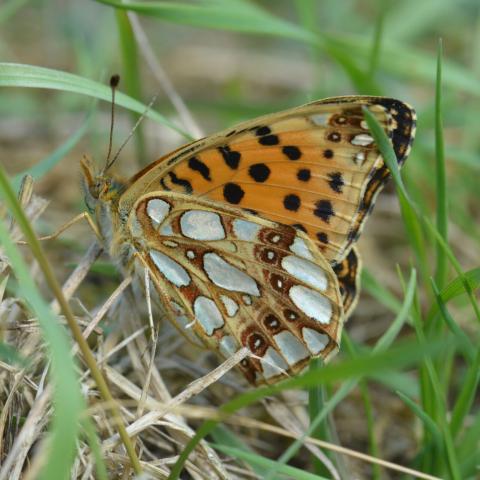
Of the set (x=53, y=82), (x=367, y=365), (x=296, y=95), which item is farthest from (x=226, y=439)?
(x=296, y=95)

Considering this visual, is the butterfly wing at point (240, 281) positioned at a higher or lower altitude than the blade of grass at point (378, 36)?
lower

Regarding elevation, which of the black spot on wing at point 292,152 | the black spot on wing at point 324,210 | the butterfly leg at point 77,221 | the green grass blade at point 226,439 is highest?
the black spot on wing at point 292,152

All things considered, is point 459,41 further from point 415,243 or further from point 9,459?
point 9,459

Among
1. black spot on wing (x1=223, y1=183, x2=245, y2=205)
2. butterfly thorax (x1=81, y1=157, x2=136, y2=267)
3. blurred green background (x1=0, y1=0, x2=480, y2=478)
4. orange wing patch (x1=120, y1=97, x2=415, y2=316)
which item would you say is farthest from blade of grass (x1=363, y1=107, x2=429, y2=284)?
butterfly thorax (x1=81, y1=157, x2=136, y2=267)

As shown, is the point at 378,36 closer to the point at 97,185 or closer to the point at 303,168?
the point at 303,168

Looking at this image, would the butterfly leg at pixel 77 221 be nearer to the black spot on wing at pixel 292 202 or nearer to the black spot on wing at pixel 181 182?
the black spot on wing at pixel 181 182

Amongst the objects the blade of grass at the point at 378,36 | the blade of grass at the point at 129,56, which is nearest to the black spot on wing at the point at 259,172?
the blade of grass at the point at 378,36
